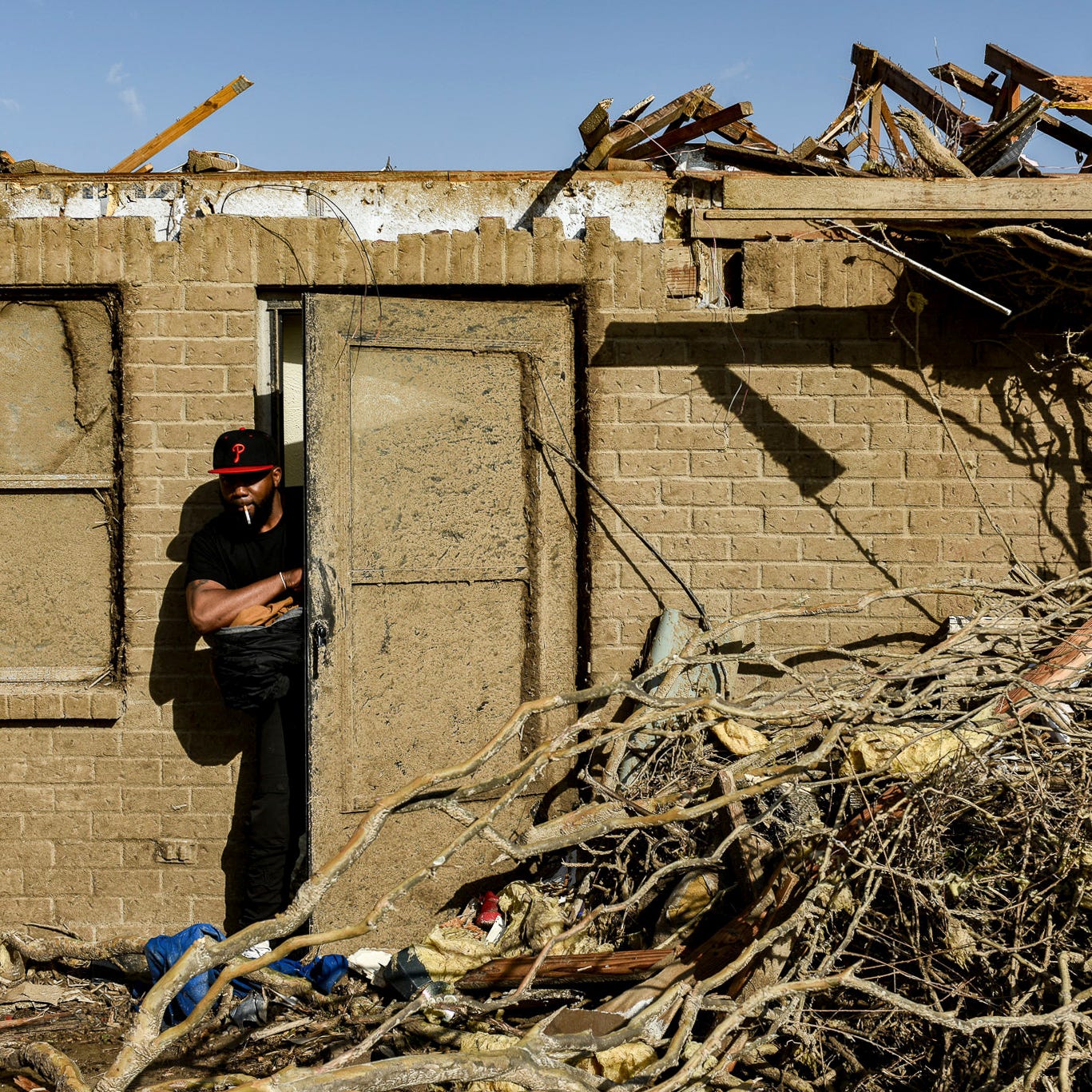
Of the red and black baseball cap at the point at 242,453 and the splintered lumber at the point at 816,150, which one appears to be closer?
the red and black baseball cap at the point at 242,453

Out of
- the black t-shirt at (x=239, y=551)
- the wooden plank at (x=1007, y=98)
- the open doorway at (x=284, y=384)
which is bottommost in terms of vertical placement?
the black t-shirt at (x=239, y=551)

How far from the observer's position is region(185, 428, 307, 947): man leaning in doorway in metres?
4.00

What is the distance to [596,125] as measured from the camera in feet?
13.7

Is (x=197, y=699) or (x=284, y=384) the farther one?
(x=284, y=384)

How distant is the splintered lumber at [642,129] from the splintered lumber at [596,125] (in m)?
0.03

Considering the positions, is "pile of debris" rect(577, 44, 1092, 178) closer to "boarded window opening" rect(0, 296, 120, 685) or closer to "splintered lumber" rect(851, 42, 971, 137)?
"splintered lumber" rect(851, 42, 971, 137)

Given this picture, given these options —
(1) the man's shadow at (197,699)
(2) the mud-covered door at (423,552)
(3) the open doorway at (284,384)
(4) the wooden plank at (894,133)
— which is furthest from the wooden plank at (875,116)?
(1) the man's shadow at (197,699)

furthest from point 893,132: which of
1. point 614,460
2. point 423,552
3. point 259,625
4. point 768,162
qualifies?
point 259,625

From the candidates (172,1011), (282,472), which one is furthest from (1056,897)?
(282,472)

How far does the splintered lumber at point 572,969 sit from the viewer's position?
339 cm

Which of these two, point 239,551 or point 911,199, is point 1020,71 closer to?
point 911,199

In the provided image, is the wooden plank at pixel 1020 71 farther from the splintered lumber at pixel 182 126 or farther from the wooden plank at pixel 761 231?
the splintered lumber at pixel 182 126

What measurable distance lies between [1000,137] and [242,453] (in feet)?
10.1

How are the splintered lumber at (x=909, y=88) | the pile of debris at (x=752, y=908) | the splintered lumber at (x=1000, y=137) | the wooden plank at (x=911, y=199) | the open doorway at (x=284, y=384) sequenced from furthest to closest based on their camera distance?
the splintered lumber at (x=909, y=88), the open doorway at (x=284, y=384), the splintered lumber at (x=1000, y=137), the wooden plank at (x=911, y=199), the pile of debris at (x=752, y=908)
